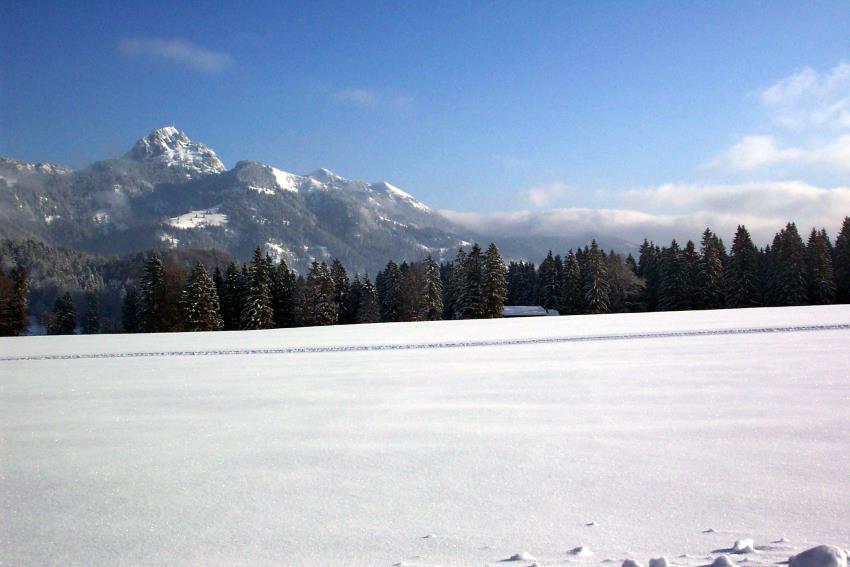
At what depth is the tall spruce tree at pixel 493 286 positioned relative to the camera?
54.0 m

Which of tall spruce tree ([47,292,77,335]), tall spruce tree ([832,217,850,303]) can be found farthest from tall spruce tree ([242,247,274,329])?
tall spruce tree ([832,217,850,303])

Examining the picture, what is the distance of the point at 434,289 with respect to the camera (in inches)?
2474

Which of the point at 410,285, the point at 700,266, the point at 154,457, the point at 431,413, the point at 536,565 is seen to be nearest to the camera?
→ the point at 536,565

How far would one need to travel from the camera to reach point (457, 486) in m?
4.80

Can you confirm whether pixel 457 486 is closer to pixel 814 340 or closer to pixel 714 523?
pixel 714 523

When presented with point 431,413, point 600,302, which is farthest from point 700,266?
point 431,413

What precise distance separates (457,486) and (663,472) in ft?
6.78

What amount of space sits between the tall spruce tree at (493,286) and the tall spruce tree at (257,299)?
72.6 ft

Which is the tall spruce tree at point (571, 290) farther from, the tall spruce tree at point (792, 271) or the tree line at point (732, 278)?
the tall spruce tree at point (792, 271)

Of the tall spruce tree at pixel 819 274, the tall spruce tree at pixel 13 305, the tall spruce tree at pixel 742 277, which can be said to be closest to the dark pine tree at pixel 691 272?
the tall spruce tree at pixel 742 277

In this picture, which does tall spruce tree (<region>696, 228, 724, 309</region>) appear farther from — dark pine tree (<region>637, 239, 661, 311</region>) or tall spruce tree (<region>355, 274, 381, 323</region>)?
tall spruce tree (<region>355, 274, 381, 323</region>)

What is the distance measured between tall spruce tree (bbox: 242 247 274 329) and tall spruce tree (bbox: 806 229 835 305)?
58164mm

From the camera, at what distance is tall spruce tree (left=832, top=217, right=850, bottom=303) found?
56919mm

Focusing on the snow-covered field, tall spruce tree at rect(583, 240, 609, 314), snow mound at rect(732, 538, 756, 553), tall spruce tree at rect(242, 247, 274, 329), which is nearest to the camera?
snow mound at rect(732, 538, 756, 553)
